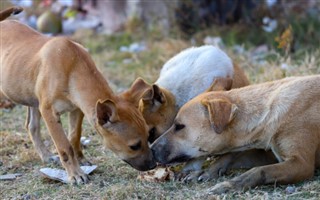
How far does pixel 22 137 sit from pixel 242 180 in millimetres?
2992

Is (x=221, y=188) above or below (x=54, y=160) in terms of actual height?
above

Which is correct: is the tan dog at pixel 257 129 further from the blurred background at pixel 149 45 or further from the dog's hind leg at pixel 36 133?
the dog's hind leg at pixel 36 133

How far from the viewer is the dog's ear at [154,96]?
19.7 feet

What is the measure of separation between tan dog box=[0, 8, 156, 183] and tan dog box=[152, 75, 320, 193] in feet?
0.94

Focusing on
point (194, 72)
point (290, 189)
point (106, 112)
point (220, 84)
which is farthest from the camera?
point (194, 72)

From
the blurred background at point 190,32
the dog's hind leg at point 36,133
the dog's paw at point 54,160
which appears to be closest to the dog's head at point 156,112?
the dog's paw at point 54,160

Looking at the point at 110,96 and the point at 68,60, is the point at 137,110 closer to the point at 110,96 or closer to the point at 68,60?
the point at 110,96

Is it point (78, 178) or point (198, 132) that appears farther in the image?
point (78, 178)

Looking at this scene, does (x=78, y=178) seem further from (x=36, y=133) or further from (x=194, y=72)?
(x=194, y=72)

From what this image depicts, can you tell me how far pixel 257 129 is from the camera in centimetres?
539

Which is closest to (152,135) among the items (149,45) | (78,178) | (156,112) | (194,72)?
(156,112)

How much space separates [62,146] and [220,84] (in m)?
1.44

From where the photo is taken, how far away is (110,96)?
5.72m

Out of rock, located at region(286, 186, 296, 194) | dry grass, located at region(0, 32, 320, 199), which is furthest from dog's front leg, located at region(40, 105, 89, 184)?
rock, located at region(286, 186, 296, 194)
